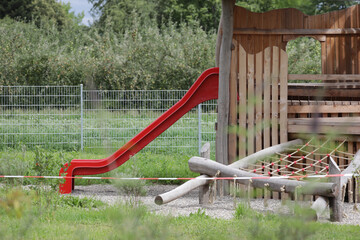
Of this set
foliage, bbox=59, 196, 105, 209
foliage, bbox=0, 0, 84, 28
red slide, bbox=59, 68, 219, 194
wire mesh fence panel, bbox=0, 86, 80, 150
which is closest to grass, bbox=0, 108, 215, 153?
wire mesh fence panel, bbox=0, 86, 80, 150

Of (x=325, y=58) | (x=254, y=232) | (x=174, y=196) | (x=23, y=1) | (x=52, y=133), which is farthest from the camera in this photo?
(x=23, y=1)

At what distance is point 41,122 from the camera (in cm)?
1273

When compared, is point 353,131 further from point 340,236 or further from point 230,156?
point 340,236

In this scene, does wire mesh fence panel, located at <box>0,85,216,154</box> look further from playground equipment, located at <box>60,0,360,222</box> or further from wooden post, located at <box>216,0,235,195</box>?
wooden post, located at <box>216,0,235,195</box>

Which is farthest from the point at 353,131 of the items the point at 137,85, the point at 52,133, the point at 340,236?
the point at 137,85

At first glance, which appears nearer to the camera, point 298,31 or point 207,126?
point 298,31

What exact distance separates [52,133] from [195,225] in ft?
27.8

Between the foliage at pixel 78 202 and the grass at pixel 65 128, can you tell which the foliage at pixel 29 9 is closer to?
the grass at pixel 65 128

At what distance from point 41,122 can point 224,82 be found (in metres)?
6.92

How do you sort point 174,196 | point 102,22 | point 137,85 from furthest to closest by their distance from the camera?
point 102,22, point 137,85, point 174,196

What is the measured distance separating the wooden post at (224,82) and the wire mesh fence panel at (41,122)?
609 centimetres

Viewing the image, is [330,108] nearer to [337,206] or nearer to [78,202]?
[337,206]

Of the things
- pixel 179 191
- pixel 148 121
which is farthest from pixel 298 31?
pixel 148 121

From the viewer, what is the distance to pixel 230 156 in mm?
7340
